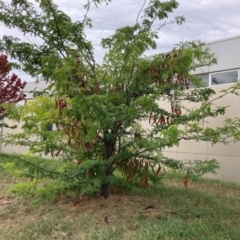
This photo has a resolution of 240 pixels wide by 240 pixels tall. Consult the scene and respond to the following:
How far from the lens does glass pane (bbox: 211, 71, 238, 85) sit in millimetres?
8058

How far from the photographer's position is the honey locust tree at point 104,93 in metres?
4.17

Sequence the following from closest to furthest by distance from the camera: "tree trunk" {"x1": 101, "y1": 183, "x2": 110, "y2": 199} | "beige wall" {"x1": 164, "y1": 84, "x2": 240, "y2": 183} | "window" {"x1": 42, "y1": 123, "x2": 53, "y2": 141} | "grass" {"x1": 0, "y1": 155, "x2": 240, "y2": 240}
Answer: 1. "grass" {"x1": 0, "y1": 155, "x2": 240, "y2": 240}
2. "window" {"x1": 42, "y1": 123, "x2": 53, "y2": 141}
3. "tree trunk" {"x1": 101, "y1": 183, "x2": 110, "y2": 199}
4. "beige wall" {"x1": 164, "y1": 84, "x2": 240, "y2": 183}

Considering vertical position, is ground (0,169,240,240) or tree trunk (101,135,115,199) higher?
tree trunk (101,135,115,199)

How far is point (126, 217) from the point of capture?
13.7ft

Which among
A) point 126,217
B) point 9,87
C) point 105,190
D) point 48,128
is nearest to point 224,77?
point 105,190

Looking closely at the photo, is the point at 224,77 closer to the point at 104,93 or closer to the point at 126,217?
the point at 104,93

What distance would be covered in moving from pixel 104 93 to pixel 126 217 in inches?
66.5

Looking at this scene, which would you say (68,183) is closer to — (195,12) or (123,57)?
(123,57)

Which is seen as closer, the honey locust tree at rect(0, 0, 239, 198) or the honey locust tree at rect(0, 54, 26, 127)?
the honey locust tree at rect(0, 0, 239, 198)

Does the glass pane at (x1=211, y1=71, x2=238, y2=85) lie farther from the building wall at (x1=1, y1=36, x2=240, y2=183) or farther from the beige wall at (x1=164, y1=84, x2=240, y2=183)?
the beige wall at (x1=164, y1=84, x2=240, y2=183)

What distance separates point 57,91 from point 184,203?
2.48m

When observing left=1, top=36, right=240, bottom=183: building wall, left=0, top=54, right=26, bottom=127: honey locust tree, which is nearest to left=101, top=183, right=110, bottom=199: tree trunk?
left=1, top=36, right=240, bottom=183: building wall

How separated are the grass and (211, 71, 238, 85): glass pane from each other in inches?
139

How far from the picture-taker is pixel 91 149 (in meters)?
4.68
